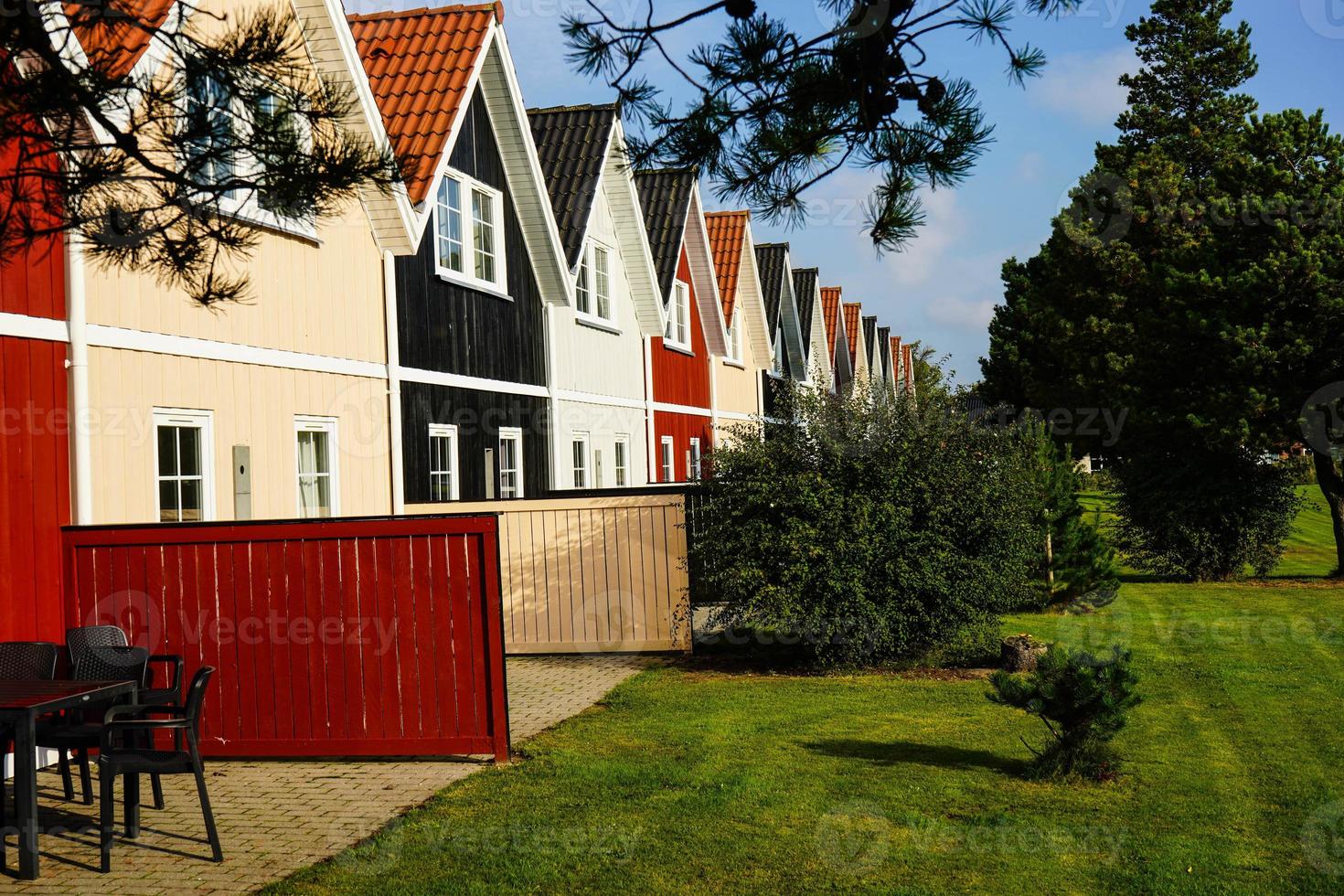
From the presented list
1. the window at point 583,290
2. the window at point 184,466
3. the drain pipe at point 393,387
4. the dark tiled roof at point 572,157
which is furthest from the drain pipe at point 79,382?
the window at point 583,290

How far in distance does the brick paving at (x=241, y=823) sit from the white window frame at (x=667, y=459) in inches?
535

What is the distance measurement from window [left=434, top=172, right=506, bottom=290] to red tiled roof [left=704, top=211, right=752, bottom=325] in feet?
40.6

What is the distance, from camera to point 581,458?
62.8ft

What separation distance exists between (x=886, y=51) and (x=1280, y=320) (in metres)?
18.3

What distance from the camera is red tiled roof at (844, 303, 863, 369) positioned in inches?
1951

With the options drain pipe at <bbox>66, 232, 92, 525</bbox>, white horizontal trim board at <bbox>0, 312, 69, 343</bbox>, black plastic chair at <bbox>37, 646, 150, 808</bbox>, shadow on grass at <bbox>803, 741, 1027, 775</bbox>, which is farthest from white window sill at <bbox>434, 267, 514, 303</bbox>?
shadow on grass at <bbox>803, 741, 1027, 775</bbox>

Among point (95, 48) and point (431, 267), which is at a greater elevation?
point (431, 267)

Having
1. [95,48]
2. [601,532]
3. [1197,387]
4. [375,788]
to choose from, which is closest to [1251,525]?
[1197,387]

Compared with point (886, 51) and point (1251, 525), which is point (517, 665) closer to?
point (886, 51)

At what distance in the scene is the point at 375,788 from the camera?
782 cm

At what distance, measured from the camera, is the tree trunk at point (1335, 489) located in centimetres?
2139

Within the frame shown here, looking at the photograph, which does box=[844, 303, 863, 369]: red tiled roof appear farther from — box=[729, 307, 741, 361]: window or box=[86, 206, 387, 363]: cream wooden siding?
box=[86, 206, 387, 363]: cream wooden siding

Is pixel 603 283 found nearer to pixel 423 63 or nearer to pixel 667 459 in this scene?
pixel 667 459

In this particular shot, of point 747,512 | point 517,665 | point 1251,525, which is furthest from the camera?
point 1251,525
